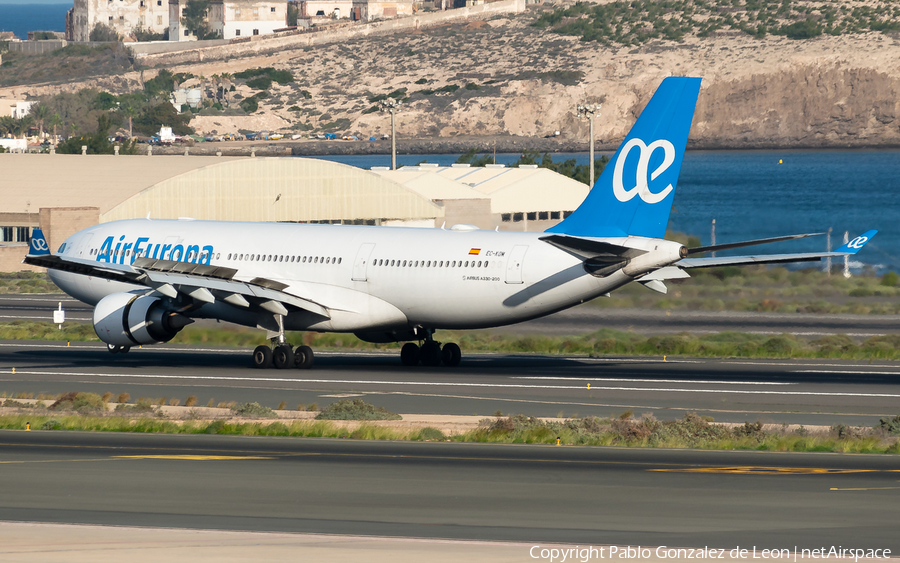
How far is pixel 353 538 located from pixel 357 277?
85.2ft

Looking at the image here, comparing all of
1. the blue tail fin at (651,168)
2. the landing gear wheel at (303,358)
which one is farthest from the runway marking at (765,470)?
the landing gear wheel at (303,358)

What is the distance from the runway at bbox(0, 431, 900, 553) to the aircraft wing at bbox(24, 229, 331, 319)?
1488 cm

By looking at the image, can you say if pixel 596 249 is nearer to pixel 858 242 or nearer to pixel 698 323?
pixel 858 242

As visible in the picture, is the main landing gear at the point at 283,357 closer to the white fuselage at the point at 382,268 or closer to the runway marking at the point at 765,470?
the white fuselage at the point at 382,268

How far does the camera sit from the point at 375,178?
95.5 m

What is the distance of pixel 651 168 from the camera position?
3888 cm

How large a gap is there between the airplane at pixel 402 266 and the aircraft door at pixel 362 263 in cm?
5

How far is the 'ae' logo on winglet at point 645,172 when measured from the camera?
127ft

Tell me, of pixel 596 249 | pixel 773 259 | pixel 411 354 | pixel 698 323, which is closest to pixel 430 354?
pixel 411 354

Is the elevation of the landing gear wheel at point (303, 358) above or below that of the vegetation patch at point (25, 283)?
above

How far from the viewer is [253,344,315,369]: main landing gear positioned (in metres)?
43.5

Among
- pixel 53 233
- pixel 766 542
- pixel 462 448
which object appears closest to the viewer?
pixel 766 542

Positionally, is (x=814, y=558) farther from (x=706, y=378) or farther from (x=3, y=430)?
(x=706, y=378)

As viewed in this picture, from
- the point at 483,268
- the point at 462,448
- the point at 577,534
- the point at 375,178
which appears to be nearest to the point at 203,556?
the point at 577,534
